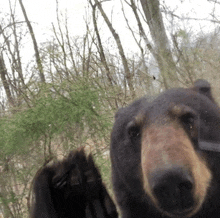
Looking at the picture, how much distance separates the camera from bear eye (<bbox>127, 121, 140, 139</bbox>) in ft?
2.33

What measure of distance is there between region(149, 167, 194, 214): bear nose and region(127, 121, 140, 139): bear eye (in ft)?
0.71

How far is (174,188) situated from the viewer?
0.47m

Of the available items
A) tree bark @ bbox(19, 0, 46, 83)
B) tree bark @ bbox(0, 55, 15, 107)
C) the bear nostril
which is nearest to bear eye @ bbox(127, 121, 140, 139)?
the bear nostril

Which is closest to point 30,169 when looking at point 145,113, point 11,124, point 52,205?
point 11,124

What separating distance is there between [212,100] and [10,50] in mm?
1414

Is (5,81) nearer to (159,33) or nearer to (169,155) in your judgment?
(159,33)

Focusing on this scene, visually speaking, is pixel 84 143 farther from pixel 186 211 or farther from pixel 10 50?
pixel 10 50

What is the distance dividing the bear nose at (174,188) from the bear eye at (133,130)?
0.22m

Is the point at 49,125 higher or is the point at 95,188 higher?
the point at 49,125

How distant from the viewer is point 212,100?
25.0 inches

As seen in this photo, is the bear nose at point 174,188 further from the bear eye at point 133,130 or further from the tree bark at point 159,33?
the tree bark at point 159,33

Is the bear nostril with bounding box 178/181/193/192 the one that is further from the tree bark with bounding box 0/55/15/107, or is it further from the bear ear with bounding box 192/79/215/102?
the tree bark with bounding box 0/55/15/107

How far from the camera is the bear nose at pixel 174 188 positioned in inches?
18.3

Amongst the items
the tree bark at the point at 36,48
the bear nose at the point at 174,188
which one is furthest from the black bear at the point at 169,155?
the tree bark at the point at 36,48
